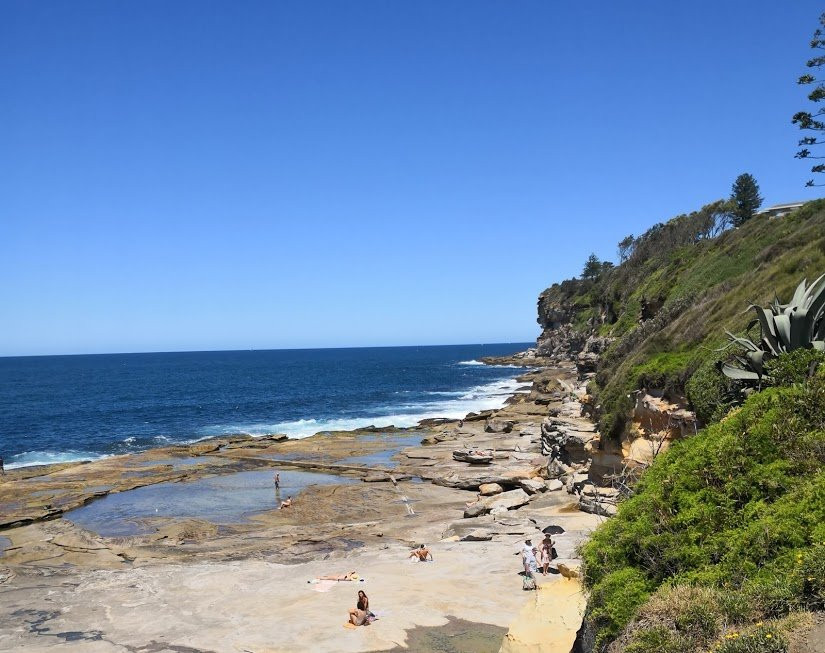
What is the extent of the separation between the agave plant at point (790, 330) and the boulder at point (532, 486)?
1745 cm

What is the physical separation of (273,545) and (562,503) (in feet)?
38.3

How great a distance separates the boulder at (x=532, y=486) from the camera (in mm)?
29031

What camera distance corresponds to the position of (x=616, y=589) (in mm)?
7273

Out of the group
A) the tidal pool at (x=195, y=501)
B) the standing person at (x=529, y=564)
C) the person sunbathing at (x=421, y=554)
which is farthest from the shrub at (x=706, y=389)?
the tidal pool at (x=195, y=501)

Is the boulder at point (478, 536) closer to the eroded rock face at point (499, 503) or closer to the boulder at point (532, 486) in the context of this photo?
the eroded rock face at point (499, 503)

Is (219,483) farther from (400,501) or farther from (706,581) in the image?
(706,581)

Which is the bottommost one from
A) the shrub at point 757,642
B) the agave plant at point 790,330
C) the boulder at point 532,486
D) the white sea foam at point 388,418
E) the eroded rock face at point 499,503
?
the white sea foam at point 388,418

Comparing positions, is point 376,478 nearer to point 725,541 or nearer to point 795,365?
point 795,365

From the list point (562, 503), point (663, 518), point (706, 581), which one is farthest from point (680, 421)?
point (706, 581)

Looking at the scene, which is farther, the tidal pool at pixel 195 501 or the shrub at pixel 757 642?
the tidal pool at pixel 195 501

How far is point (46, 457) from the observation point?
49000mm

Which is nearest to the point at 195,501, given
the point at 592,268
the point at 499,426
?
the point at 499,426

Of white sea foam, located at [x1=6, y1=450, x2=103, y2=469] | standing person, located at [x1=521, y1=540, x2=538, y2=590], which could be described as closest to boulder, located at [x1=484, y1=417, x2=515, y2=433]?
white sea foam, located at [x1=6, y1=450, x2=103, y2=469]

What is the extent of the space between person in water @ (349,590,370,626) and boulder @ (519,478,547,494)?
50.9ft
